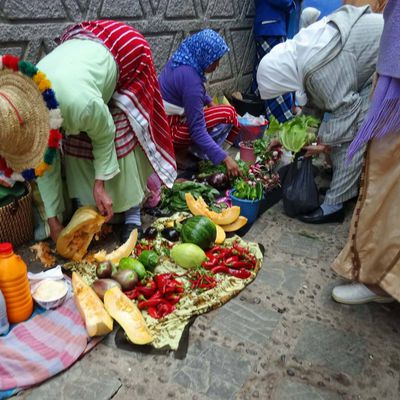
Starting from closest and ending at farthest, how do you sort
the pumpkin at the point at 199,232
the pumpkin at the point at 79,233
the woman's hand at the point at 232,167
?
1. the pumpkin at the point at 79,233
2. the pumpkin at the point at 199,232
3. the woman's hand at the point at 232,167

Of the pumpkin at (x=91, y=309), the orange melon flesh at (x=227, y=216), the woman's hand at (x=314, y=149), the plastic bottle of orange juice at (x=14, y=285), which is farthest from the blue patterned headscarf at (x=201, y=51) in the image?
the plastic bottle of orange juice at (x=14, y=285)

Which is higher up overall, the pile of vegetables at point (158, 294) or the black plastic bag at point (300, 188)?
the black plastic bag at point (300, 188)

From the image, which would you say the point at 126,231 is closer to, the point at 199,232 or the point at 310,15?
the point at 199,232

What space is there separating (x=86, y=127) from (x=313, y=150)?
1.97m

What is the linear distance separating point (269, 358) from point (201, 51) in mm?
2692

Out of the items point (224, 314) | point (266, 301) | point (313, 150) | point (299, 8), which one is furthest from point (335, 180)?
point (299, 8)

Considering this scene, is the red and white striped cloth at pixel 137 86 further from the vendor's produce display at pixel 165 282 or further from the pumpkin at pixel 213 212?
the vendor's produce display at pixel 165 282

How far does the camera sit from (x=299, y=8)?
23.2 ft

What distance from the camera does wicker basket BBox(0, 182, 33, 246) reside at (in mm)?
2752

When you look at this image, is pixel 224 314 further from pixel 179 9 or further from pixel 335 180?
pixel 179 9

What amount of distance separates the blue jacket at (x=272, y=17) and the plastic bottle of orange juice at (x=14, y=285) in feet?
17.4


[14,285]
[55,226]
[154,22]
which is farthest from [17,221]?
[154,22]

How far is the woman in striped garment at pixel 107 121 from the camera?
2.22m

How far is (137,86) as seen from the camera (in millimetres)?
2758
